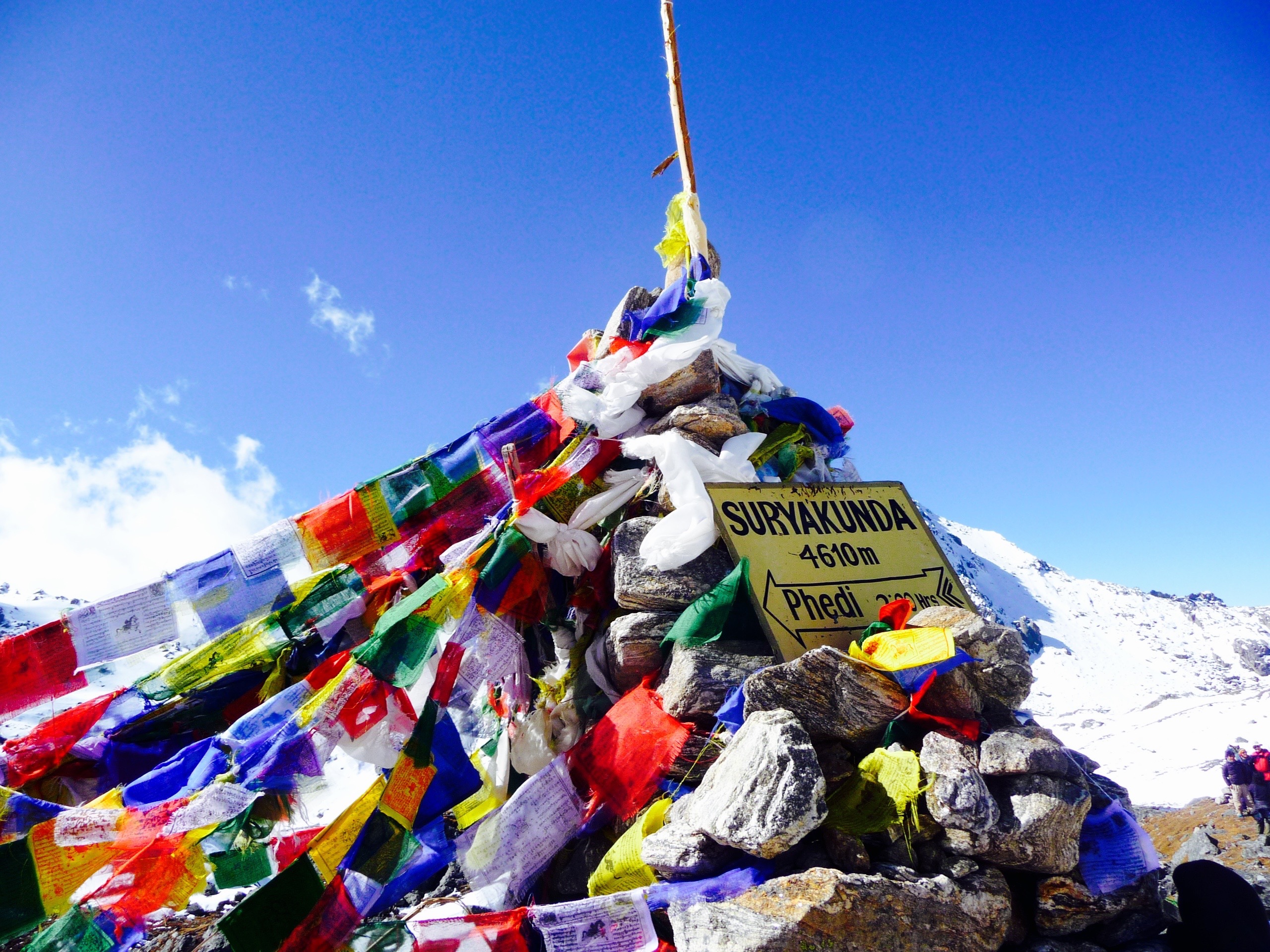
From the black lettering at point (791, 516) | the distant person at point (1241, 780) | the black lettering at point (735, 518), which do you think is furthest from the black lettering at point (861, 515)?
the distant person at point (1241, 780)

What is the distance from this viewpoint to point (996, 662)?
378 centimetres

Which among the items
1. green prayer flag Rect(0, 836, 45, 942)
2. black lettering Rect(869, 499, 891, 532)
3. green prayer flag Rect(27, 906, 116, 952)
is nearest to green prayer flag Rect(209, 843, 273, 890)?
green prayer flag Rect(27, 906, 116, 952)

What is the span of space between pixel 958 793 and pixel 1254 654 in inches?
2294

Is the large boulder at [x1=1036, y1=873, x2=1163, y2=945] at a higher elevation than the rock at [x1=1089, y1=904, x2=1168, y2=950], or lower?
higher

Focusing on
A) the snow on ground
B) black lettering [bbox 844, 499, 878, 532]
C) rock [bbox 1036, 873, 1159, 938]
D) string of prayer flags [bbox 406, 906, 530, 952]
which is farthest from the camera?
the snow on ground

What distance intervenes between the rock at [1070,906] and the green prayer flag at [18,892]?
186 inches

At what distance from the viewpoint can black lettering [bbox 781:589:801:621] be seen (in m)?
4.46

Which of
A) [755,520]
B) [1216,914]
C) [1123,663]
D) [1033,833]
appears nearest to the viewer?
[1033,833]

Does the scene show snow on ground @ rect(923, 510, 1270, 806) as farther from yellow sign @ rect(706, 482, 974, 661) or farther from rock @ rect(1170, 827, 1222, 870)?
rock @ rect(1170, 827, 1222, 870)

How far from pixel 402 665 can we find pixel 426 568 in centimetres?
159

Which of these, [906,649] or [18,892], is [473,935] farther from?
[906,649]

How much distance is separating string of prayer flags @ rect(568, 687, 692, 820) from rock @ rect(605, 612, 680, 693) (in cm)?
18

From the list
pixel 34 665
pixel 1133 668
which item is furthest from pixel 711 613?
pixel 1133 668

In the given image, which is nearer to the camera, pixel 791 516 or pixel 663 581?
pixel 663 581
